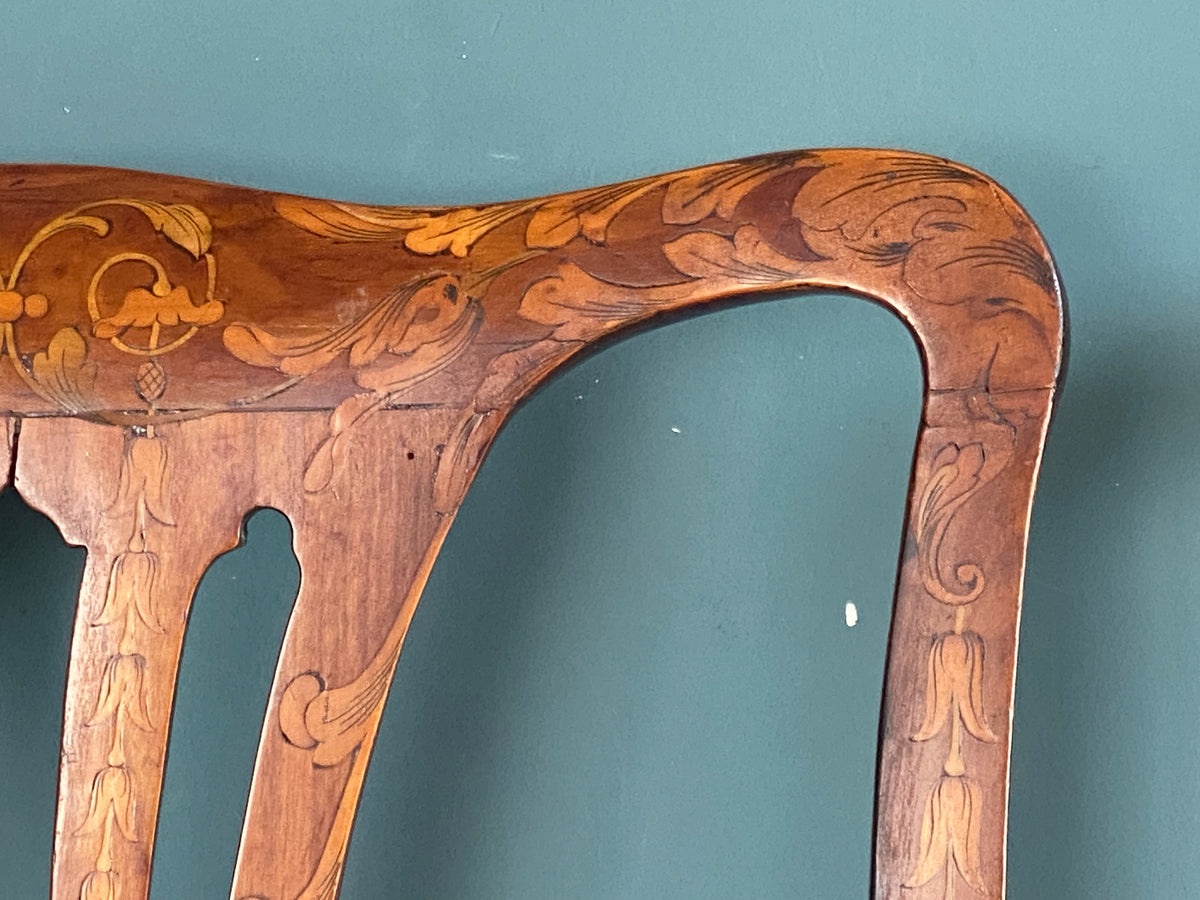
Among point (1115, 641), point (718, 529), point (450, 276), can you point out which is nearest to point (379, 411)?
point (450, 276)

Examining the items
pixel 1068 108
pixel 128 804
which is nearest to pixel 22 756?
pixel 128 804

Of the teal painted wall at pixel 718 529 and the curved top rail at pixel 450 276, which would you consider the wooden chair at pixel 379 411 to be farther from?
the teal painted wall at pixel 718 529

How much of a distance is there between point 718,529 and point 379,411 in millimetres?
183

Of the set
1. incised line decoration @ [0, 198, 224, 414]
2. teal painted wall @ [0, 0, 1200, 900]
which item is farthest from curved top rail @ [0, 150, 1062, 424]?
teal painted wall @ [0, 0, 1200, 900]

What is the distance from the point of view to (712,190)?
0.58 m

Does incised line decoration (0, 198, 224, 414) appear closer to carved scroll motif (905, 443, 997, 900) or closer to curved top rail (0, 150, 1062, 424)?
curved top rail (0, 150, 1062, 424)

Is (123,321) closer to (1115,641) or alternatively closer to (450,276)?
(450,276)

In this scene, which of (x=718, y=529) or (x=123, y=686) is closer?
(x=123, y=686)

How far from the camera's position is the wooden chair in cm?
54

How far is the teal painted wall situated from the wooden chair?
0.42 ft

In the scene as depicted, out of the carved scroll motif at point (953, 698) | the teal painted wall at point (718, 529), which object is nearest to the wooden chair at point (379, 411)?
the carved scroll motif at point (953, 698)

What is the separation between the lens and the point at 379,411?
0.58 m

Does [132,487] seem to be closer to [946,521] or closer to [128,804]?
[128,804]

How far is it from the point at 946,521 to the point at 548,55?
0.33 m
